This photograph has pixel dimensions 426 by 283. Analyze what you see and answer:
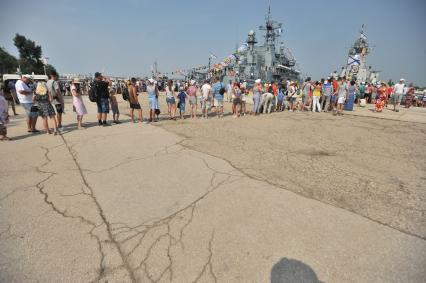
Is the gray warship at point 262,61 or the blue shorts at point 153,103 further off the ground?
the gray warship at point 262,61

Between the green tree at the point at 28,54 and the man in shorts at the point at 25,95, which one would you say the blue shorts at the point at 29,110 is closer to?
the man in shorts at the point at 25,95

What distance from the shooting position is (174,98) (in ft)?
30.1

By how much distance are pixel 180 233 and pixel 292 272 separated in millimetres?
1289

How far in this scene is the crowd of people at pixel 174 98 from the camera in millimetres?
6648

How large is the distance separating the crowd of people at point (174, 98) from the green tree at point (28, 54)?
5955 cm

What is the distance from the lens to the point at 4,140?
636 centimetres

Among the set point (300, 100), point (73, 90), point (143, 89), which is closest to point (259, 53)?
point (143, 89)

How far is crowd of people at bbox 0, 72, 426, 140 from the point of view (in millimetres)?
6648

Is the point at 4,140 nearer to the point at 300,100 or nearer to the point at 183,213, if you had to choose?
the point at 183,213

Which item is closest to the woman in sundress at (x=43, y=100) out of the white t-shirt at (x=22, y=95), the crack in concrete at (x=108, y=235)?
the white t-shirt at (x=22, y=95)

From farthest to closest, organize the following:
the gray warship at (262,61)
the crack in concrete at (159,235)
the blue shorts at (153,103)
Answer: the gray warship at (262,61)
the blue shorts at (153,103)
the crack in concrete at (159,235)

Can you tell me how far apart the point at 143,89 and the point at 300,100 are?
79.0ft

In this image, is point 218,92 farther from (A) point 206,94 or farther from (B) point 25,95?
(B) point 25,95

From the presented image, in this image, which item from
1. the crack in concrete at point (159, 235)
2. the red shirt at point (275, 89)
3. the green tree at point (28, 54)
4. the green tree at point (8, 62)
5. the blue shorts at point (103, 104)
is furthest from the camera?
the green tree at point (28, 54)
